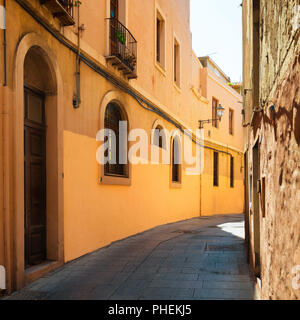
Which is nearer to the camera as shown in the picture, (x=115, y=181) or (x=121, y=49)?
(x=115, y=181)

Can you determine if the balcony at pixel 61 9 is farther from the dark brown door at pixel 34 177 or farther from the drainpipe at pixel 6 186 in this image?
the drainpipe at pixel 6 186

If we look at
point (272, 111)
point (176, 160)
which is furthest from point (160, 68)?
point (272, 111)

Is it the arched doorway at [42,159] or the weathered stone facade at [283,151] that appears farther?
the arched doorway at [42,159]

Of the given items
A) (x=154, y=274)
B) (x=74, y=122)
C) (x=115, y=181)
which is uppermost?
(x=74, y=122)

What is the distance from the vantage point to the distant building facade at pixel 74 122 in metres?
5.38

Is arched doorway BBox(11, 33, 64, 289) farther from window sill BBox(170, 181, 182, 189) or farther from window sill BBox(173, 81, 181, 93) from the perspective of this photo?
window sill BBox(173, 81, 181, 93)

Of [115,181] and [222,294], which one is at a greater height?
[115,181]

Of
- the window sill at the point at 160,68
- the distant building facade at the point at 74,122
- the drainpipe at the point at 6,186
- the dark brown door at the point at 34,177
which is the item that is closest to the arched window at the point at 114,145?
the distant building facade at the point at 74,122

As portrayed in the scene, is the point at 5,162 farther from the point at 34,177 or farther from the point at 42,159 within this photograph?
the point at 42,159

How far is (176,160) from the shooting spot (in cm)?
1532

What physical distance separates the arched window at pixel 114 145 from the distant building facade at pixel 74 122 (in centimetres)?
3

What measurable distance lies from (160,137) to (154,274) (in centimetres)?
741
